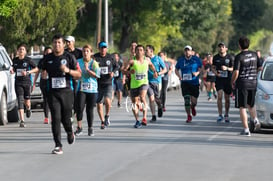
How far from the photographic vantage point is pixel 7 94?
67.8 ft

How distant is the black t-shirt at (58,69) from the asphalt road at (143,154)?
1.05 metres

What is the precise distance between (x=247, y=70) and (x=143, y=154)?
4.28m

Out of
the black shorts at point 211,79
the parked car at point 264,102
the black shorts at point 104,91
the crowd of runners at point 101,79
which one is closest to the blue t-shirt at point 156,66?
the crowd of runners at point 101,79

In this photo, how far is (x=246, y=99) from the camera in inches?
669

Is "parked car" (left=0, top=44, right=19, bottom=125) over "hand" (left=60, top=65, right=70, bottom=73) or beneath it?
beneath

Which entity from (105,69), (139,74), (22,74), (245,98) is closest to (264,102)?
(245,98)

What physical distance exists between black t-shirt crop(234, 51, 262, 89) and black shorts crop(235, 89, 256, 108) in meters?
0.09

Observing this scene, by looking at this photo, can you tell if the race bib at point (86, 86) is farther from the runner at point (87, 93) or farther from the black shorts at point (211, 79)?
the black shorts at point (211, 79)

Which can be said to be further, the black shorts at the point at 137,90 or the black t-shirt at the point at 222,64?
the black t-shirt at the point at 222,64

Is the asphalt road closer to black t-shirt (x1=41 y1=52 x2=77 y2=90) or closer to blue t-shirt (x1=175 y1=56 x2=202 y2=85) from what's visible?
black t-shirt (x1=41 y1=52 x2=77 y2=90)

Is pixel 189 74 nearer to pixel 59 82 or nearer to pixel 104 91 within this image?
pixel 104 91

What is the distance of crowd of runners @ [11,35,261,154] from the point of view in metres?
13.7

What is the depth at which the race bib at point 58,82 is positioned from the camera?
44.9 ft

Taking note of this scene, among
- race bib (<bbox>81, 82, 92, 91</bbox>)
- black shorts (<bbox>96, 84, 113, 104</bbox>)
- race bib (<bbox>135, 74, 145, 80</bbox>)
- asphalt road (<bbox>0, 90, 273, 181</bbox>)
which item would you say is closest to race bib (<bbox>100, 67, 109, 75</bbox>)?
black shorts (<bbox>96, 84, 113, 104</bbox>)
